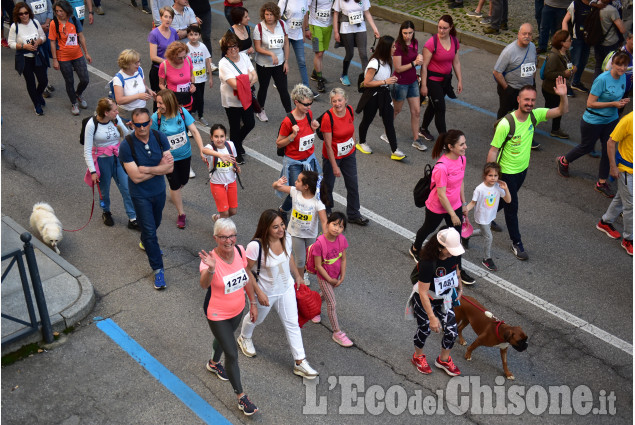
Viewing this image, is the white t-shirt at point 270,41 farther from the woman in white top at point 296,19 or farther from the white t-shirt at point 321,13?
the white t-shirt at point 321,13

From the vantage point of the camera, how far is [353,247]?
29.2 ft

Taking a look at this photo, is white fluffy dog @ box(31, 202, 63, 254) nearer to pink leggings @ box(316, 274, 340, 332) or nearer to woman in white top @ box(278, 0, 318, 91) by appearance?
pink leggings @ box(316, 274, 340, 332)

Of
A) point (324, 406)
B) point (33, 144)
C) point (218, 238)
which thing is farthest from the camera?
point (33, 144)

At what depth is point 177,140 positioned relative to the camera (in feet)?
28.4

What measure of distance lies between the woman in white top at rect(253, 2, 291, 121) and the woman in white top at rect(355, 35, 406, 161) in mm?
1710

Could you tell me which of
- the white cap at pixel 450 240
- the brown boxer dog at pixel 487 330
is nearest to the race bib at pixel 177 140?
the white cap at pixel 450 240

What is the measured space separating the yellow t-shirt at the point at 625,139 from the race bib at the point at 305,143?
137 inches

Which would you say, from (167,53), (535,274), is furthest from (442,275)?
(167,53)

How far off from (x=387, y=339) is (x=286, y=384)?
1158 mm

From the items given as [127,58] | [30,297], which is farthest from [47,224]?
[127,58]

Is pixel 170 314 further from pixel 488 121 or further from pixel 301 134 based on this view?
pixel 488 121

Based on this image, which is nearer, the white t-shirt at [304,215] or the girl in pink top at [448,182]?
the white t-shirt at [304,215]

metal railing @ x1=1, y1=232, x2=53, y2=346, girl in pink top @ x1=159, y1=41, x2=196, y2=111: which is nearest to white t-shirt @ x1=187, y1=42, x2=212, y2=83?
girl in pink top @ x1=159, y1=41, x2=196, y2=111

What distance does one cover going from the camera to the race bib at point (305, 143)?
8.47 metres
